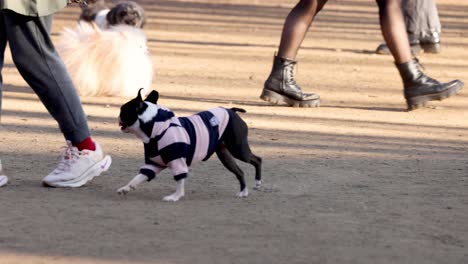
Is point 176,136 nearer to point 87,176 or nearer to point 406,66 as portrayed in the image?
point 87,176

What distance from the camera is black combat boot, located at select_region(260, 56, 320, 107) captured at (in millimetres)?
9461

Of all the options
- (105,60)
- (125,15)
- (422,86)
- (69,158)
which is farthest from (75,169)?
(125,15)

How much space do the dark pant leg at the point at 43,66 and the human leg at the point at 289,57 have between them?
3348mm

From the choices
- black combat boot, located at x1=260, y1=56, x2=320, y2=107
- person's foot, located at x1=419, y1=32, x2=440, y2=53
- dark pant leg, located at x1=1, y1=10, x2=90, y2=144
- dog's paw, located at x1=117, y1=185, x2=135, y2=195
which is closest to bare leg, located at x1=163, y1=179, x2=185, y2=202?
dog's paw, located at x1=117, y1=185, x2=135, y2=195

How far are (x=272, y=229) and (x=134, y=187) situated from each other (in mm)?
932

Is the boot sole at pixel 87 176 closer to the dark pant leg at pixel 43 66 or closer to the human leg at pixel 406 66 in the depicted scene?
the dark pant leg at pixel 43 66

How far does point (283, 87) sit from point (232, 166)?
3.40 metres

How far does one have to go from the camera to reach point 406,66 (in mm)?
9156

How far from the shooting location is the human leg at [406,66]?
9133 millimetres

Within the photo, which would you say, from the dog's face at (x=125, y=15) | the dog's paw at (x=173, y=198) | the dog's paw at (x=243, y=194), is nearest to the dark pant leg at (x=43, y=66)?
the dog's paw at (x=173, y=198)

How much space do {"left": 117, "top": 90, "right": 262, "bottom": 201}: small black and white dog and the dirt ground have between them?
0.53 feet

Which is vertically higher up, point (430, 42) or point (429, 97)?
point (429, 97)

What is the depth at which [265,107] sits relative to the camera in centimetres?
955

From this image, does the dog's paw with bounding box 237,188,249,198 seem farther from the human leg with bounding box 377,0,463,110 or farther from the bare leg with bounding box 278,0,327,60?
the bare leg with bounding box 278,0,327,60
